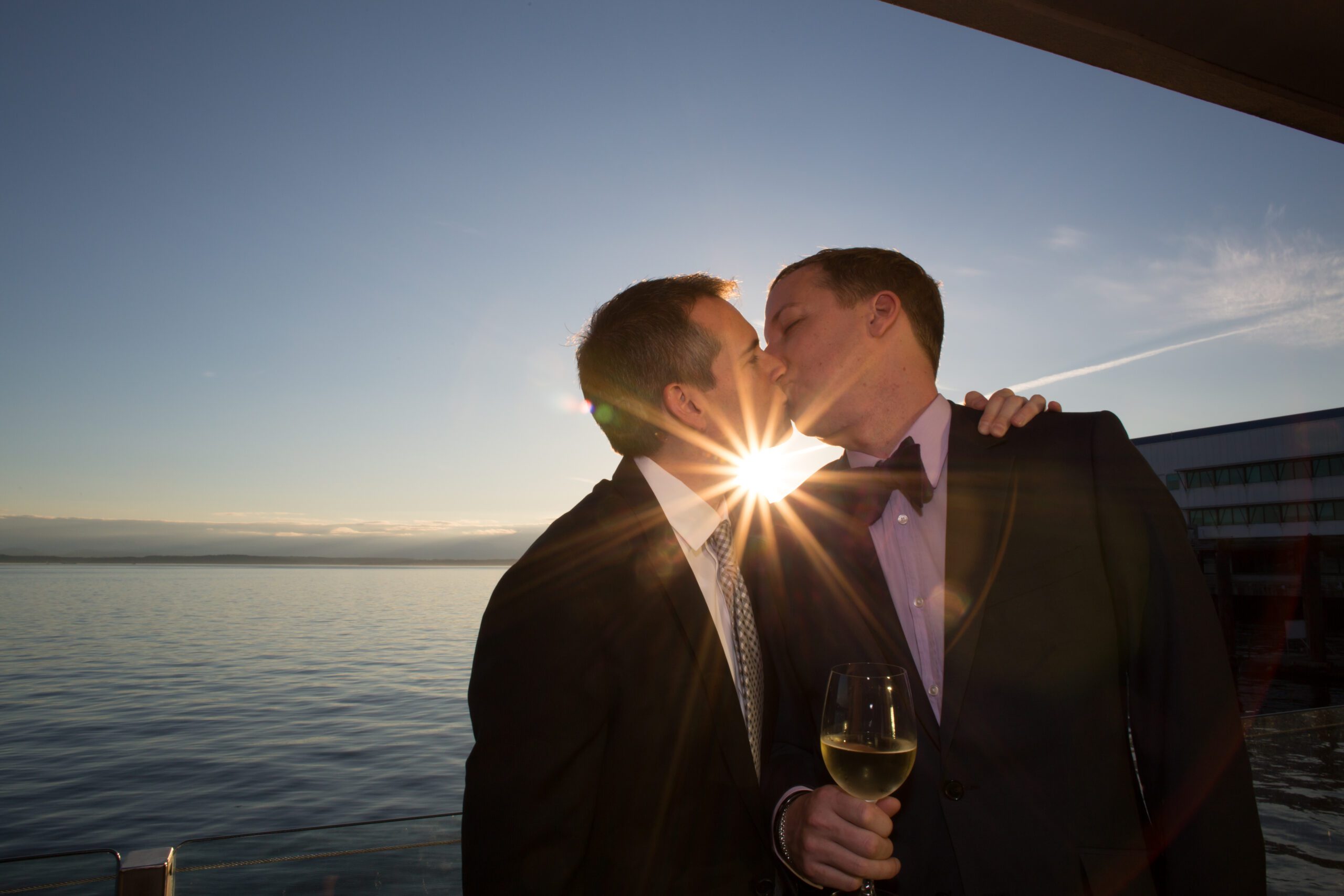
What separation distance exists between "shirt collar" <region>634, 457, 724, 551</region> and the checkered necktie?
6cm

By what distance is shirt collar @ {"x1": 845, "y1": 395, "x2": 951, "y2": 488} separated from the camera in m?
2.21

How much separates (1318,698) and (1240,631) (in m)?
17.0

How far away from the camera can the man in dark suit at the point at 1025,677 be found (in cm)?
163

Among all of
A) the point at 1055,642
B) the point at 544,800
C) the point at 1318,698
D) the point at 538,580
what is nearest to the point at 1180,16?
the point at 1055,642

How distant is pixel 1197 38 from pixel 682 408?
278cm

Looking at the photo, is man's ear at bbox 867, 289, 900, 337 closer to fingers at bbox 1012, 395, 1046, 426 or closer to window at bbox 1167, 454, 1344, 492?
fingers at bbox 1012, 395, 1046, 426

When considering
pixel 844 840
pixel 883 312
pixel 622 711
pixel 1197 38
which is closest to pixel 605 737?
pixel 622 711

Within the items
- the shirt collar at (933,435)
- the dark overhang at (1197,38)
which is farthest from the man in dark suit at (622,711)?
the dark overhang at (1197,38)

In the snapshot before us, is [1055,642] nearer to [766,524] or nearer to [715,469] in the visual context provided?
[766,524]

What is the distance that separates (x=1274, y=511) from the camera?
128 feet

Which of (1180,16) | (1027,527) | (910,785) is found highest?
(1180,16)

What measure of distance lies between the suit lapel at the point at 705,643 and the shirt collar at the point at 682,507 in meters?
0.08

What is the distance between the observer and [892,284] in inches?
101

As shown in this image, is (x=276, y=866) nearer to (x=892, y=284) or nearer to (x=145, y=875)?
(x=145, y=875)
